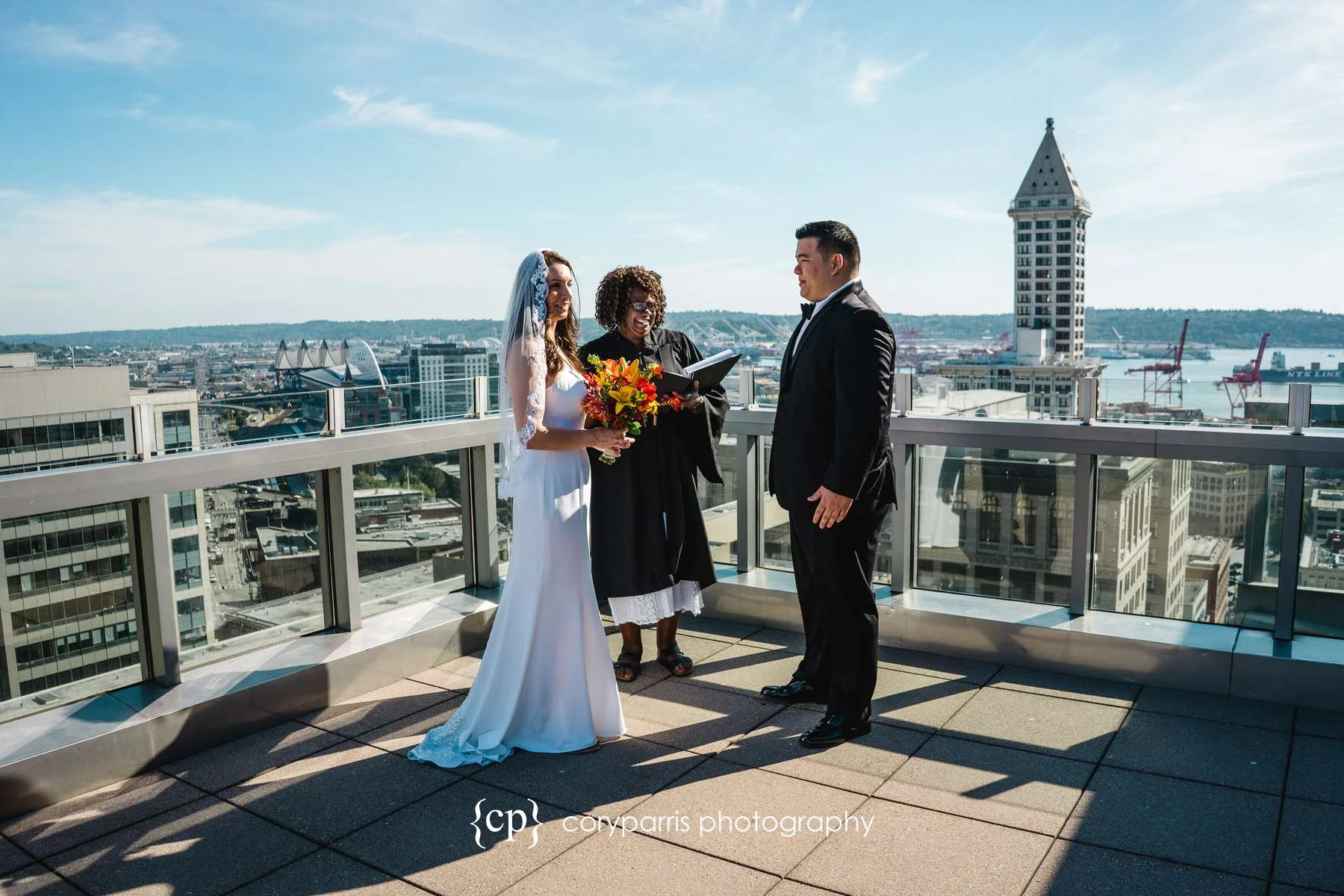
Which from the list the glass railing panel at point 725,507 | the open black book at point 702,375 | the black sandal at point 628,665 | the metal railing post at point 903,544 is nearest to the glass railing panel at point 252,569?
the black sandal at point 628,665

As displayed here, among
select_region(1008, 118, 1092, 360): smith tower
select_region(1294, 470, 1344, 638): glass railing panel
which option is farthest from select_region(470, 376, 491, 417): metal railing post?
select_region(1008, 118, 1092, 360): smith tower

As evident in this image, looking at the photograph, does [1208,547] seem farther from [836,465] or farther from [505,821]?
[505,821]

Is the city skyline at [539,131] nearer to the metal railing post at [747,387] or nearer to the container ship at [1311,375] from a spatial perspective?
the metal railing post at [747,387]

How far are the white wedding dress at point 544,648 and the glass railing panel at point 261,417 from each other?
105cm

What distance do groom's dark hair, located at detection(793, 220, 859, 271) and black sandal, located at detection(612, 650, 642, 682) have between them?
2.03 m

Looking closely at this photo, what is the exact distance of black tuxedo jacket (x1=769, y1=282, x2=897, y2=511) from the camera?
3.19 metres

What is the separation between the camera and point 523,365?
11.2ft

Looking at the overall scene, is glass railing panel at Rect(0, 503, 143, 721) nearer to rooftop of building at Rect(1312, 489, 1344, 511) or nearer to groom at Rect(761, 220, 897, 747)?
groom at Rect(761, 220, 897, 747)

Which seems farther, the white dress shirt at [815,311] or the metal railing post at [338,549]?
the metal railing post at [338,549]

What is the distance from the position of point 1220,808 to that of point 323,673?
3375 millimetres

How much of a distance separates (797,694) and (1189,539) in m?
1.90

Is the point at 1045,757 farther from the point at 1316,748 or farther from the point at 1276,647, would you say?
the point at 1276,647

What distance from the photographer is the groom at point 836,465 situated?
3.23 metres

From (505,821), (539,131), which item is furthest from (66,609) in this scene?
(539,131)
